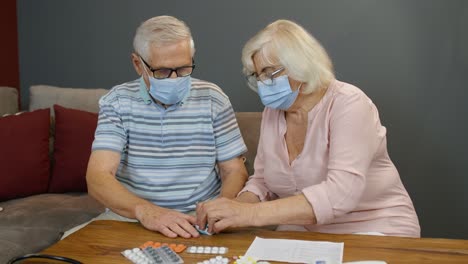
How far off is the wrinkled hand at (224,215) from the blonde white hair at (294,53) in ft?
1.44

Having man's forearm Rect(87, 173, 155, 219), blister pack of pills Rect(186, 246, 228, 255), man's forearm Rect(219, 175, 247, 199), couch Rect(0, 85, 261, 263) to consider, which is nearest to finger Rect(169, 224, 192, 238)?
blister pack of pills Rect(186, 246, 228, 255)

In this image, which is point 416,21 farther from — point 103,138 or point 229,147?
point 103,138

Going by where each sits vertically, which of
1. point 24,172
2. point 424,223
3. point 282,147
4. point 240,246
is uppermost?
point 282,147

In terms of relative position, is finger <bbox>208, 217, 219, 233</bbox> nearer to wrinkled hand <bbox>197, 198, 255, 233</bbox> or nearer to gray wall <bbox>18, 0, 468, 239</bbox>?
wrinkled hand <bbox>197, 198, 255, 233</bbox>

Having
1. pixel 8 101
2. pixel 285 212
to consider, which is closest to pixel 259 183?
pixel 285 212

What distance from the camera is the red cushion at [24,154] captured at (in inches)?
93.1

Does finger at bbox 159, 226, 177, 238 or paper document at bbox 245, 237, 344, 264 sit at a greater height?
paper document at bbox 245, 237, 344, 264

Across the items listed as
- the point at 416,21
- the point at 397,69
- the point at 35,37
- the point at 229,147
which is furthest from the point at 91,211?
the point at 416,21

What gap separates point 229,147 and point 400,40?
1.15 m

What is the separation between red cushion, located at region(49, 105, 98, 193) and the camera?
2.50 m

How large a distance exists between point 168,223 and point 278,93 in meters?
0.52

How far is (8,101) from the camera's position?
9.05ft

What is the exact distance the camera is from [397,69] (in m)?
2.61

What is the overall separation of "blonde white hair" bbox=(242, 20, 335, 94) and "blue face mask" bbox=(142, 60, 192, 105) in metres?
0.28
